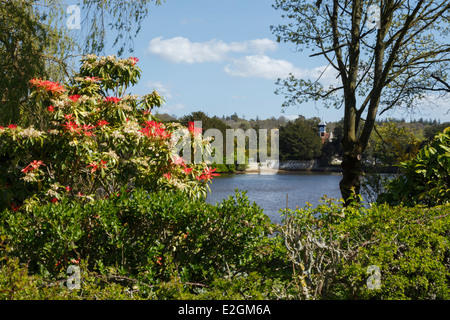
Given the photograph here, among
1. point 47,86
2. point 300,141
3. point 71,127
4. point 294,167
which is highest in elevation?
point 300,141

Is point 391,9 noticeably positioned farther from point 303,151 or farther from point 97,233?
point 303,151

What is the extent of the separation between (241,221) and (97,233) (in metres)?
1.33

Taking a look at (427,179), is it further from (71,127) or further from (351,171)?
(71,127)

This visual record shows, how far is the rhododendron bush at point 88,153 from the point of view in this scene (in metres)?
5.34

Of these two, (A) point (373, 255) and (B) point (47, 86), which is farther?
(B) point (47, 86)

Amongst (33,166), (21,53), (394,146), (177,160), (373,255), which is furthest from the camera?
(394,146)

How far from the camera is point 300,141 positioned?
51.8 metres

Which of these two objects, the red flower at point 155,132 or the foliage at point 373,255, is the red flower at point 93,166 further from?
the foliage at point 373,255

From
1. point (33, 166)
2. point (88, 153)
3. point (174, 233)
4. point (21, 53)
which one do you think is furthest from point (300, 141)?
point (174, 233)

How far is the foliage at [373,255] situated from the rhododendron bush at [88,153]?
6.65ft

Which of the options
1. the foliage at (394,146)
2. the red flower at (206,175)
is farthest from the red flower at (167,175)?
the foliage at (394,146)

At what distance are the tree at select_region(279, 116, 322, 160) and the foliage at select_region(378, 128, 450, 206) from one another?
45.8m

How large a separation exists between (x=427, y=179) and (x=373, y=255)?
2712 millimetres

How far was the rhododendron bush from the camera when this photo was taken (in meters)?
5.34
